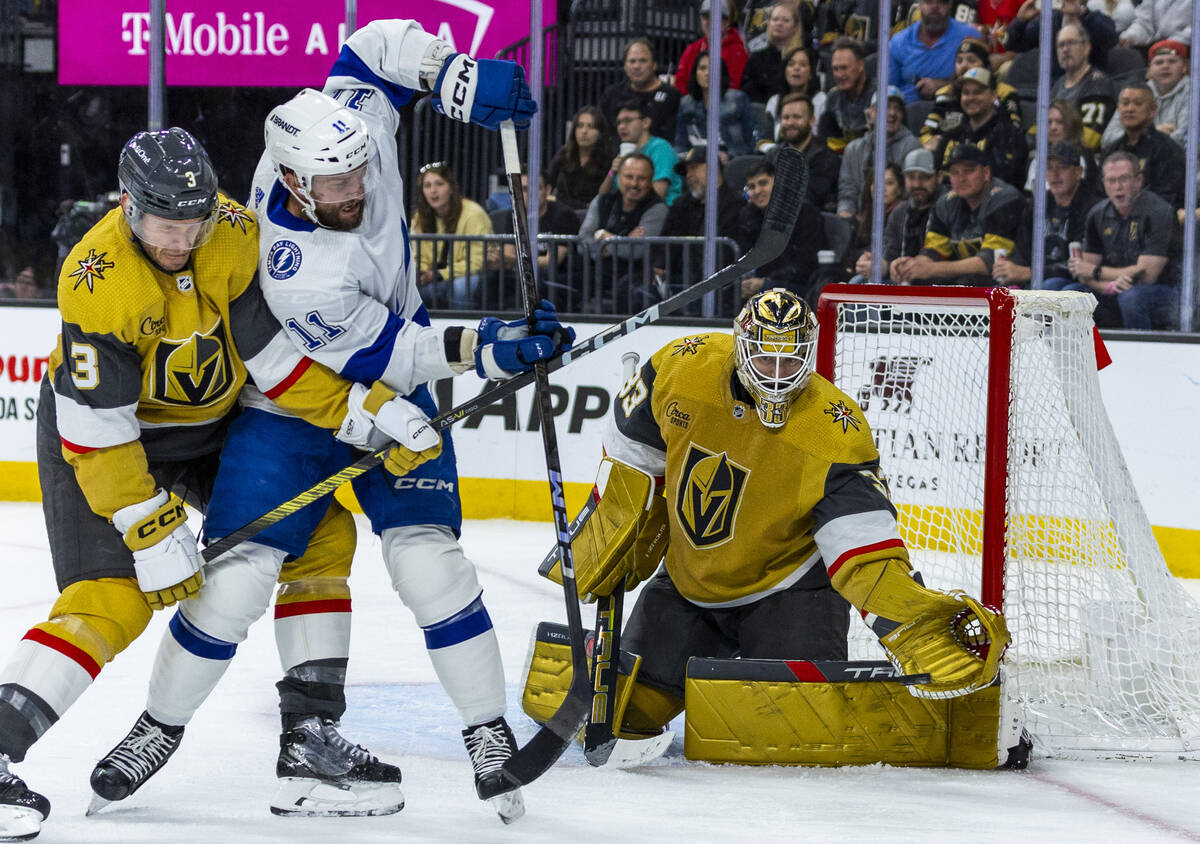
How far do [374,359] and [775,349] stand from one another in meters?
0.63

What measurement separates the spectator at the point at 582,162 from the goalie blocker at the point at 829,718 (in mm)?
2944

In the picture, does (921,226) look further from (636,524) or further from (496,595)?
(636,524)

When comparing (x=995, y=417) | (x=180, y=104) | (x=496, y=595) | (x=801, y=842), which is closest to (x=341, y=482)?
(x=801, y=842)

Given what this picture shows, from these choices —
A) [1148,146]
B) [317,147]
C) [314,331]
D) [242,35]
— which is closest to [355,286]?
[314,331]

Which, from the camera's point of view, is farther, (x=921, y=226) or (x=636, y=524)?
(x=921, y=226)

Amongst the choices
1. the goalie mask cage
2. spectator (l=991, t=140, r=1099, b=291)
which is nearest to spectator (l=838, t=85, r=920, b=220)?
spectator (l=991, t=140, r=1099, b=291)

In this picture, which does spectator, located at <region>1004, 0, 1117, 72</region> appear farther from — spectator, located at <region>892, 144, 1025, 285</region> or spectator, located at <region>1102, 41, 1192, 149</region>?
spectator, located at <region>892, 144, 1025, 285</region>

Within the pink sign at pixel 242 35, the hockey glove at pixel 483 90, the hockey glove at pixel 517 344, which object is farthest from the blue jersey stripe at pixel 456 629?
the pink sign at pixel 242 35

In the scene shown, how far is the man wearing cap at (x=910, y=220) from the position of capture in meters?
4.90

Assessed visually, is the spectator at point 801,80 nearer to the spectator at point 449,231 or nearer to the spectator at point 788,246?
the spectator at point 788,246

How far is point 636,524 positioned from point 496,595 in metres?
1.37

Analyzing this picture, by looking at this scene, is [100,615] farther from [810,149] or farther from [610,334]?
[810,149]

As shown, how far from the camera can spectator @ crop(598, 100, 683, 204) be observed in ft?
17.1

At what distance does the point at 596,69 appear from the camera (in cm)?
534
